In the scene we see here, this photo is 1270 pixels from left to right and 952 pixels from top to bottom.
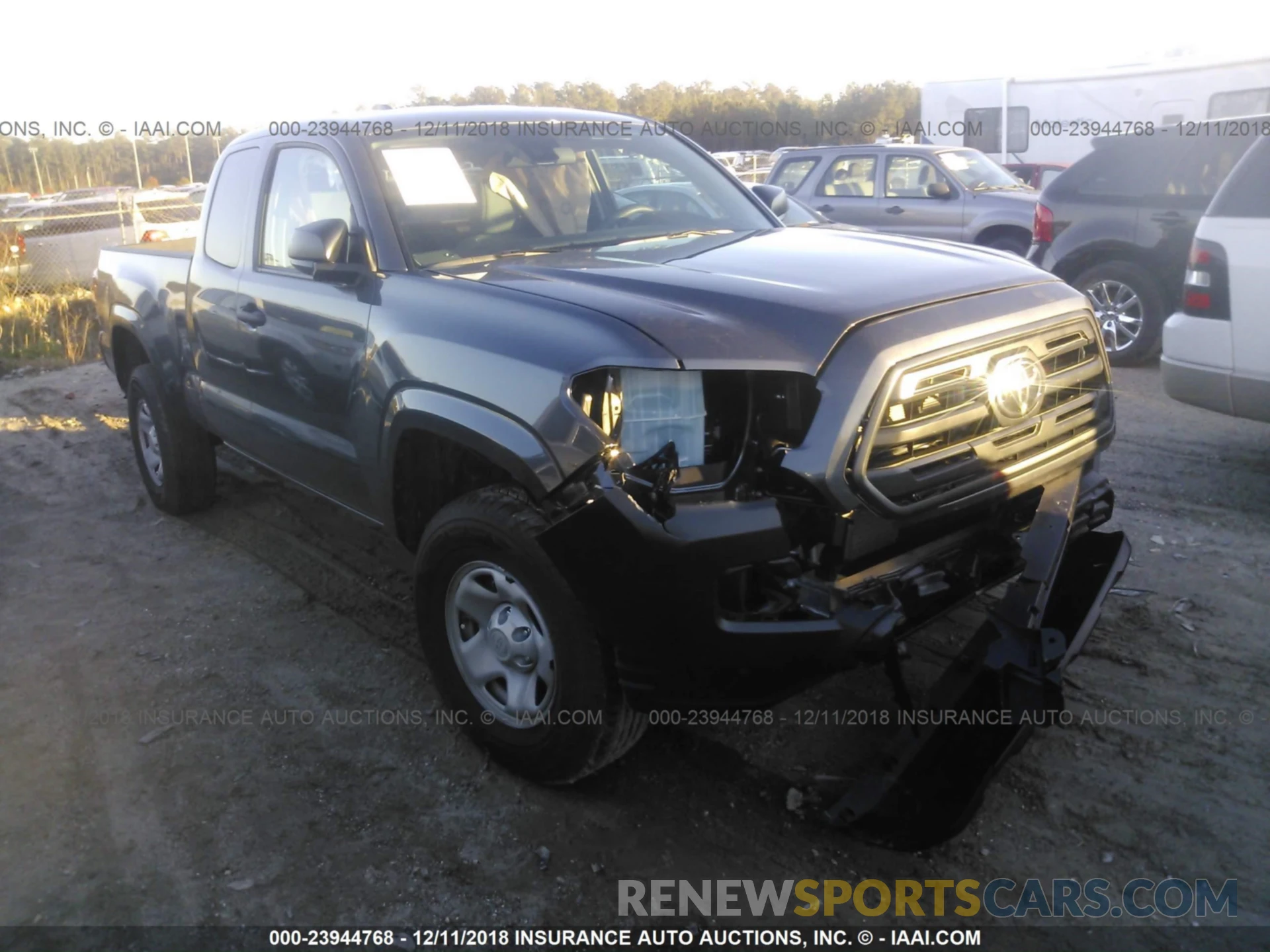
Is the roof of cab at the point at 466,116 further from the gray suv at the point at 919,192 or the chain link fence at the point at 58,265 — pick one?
the gray suv at the point at 919,192

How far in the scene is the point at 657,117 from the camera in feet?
89.2

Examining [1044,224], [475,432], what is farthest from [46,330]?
[475,432]

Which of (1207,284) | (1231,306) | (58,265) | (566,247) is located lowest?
(1231,306)

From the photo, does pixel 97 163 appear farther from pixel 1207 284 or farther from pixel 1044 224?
pixel 1207 284

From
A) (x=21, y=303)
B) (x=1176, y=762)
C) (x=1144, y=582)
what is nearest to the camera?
(x=1176, y=762)

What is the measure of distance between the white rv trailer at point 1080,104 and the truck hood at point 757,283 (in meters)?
13.3

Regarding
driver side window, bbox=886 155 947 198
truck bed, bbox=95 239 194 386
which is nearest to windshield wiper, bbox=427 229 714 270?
truck bed, bbox=95 239 194 386

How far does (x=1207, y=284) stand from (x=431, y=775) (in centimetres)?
452

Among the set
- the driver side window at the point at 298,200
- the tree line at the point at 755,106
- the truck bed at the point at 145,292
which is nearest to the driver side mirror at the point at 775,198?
the driver side window at the point at 298,200

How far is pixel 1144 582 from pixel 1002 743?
6.72ft

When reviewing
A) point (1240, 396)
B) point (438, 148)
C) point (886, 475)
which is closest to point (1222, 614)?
point (1240, 396)

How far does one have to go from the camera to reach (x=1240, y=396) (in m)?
5.19

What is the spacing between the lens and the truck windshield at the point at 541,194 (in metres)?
3.73

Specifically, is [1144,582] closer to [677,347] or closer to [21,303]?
[677,347]
